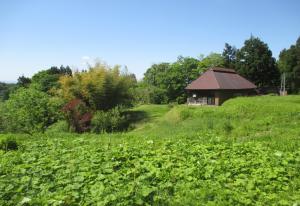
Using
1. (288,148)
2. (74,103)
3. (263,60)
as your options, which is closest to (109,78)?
(74,103)

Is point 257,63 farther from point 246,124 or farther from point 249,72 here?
point 246,124

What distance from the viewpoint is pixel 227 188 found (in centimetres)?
376

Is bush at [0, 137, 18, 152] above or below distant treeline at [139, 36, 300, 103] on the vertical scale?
below

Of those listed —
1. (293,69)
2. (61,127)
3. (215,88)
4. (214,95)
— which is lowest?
(61,127)

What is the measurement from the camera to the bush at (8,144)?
6.60 meters

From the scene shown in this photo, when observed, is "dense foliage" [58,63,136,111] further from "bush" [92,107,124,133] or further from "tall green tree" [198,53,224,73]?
"tall green tree" [198,53,224,73]

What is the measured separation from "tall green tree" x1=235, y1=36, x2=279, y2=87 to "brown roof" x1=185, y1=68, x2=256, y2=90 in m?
6.87

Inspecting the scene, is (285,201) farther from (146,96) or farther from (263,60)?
(263,60)

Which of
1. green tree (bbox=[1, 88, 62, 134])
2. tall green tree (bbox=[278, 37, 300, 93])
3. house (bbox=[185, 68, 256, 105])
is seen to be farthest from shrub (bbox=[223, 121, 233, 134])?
tall green tree (bbox=[278, 37, 300, 93])

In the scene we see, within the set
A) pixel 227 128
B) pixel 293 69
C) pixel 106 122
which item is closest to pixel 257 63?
pixel 293 69

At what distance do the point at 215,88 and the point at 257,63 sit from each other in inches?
475

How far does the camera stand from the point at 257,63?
98.7 feet

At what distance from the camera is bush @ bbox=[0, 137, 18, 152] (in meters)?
6.60

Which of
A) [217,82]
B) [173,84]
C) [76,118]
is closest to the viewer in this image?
[76,118]
